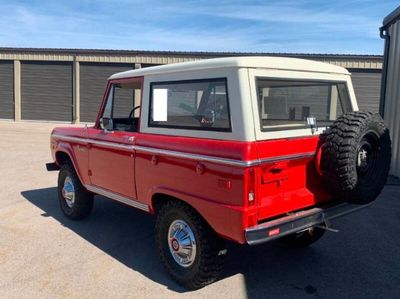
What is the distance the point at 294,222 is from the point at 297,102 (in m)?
1.26

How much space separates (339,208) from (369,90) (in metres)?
17.1

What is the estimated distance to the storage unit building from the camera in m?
8.70

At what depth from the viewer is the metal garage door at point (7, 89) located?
22.9 m

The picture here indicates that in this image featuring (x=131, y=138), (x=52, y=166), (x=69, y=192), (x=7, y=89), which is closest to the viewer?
(x=131, y=138)

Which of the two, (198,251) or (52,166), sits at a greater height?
(52,166)

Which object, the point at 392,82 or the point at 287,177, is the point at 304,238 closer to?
the point at 287,177

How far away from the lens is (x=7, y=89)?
2306 centimetres

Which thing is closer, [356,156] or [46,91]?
[356,156]

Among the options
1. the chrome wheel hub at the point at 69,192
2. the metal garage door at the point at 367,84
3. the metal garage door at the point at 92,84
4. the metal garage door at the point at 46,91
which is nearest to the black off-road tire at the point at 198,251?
the chrome wheel hub at the point at 69,192

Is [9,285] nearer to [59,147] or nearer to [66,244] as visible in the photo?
[66,244]

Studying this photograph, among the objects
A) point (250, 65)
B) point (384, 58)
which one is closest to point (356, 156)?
point (250, 65)

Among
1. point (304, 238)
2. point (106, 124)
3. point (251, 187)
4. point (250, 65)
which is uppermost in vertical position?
point (250, 65)

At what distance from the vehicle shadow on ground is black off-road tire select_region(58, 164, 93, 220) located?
12 centimetres

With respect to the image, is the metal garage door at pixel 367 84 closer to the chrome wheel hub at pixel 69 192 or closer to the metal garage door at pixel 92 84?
the metal garage door at pixel 92 84
